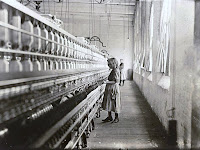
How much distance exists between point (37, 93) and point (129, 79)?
17379mm

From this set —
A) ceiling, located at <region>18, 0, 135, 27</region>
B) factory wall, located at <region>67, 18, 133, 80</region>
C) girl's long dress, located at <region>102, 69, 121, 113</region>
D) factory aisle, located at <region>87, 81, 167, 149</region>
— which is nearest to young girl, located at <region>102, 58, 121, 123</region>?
girl's long dress, located at <region>102, 69, 121, 113</region>

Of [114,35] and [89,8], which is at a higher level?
[89,8]

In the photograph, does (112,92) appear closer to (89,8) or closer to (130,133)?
(130,133)

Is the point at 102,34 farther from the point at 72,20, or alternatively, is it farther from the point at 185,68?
the point at 185,68

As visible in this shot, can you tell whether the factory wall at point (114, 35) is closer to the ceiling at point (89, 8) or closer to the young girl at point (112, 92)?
the ceiling at point (89, 8)

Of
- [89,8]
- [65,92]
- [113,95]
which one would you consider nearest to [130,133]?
[113,95]

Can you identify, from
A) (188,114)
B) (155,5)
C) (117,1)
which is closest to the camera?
(188,114)

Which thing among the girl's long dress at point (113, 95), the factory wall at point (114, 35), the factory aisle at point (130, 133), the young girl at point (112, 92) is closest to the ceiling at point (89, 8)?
the factory wall at point (114, 35)

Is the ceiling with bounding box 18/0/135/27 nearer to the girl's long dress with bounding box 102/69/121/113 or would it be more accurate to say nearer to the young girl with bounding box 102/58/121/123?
the young girl with bounding box 102/58/121/123

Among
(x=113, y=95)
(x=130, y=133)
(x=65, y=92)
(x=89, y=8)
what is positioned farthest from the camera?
(x=89, y=8)

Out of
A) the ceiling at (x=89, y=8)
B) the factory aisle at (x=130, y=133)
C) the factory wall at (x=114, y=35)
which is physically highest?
the ceiling at (x=89, y=8)

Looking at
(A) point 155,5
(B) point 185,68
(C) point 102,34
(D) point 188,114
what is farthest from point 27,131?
(C) point 102,34

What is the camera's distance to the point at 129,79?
62.7 ft

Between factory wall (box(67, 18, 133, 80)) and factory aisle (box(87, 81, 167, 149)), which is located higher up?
factory wall (box(67, 18, 133, 80))
